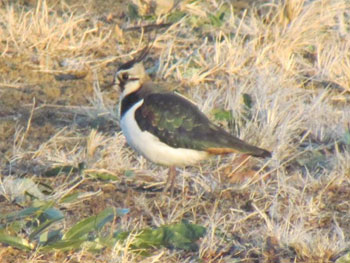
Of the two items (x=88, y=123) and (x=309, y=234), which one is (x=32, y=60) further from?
(x=309, y=234)

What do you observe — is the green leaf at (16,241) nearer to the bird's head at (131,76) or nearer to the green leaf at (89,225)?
the green leaf at (89,225)

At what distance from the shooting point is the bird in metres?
5.88

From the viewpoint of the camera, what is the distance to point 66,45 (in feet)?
25.6

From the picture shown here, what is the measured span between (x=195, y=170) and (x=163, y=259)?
4.34 feet

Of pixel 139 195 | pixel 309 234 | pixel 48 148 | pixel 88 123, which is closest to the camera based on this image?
pixel 309 234

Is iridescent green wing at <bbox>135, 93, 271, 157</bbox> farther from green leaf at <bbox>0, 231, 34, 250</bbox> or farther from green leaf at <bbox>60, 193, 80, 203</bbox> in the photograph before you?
green leaf at <bbox>0, 231, 34, 250</bbox>

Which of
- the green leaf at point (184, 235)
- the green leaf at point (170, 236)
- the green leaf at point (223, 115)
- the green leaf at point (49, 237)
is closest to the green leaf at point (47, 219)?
the green leaf at point (49, 237)

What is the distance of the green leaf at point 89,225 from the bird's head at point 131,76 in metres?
1.33

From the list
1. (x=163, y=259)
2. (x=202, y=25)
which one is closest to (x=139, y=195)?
(x=163, y=259)

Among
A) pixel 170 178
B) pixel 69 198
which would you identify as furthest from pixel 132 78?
pixel 69 198

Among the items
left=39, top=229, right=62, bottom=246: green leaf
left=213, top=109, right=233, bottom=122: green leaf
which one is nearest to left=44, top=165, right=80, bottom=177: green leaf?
left=39, top=229, right=62, bottom=246: green leaf

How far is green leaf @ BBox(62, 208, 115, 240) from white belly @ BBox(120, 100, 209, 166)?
2.58 feet

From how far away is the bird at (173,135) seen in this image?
5.88 m

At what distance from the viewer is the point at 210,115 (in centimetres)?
685
